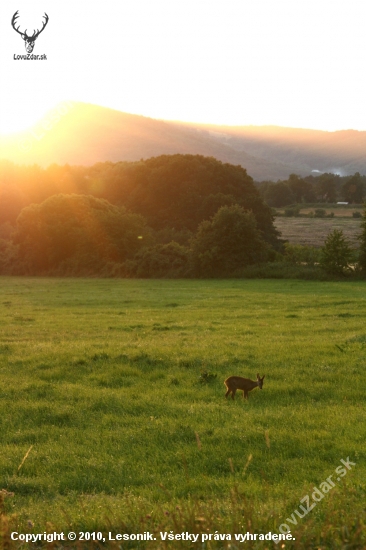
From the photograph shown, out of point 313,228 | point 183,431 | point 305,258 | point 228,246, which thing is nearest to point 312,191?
point 313,228

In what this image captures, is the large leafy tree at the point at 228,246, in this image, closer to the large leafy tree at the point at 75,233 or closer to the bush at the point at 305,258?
the bush at the point at 305,258

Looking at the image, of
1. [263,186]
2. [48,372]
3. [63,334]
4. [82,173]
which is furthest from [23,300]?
[263,186]

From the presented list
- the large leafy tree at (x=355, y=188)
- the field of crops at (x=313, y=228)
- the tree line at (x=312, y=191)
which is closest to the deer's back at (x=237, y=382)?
the field of crops at (x=313, y=228)

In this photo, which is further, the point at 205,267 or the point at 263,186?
the point at 263,186

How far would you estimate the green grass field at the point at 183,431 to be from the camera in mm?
5617

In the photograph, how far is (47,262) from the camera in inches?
2650

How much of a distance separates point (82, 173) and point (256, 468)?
97214 mm

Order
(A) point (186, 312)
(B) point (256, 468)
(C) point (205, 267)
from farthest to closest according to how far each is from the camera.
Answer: (C) point (205, 267) < (A) point (186, 312) < (B) point (256, 468)

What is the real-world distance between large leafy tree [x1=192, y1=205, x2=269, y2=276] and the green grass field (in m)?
35.1

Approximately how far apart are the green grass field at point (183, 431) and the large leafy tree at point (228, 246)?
35.1 m

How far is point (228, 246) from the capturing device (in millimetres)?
55719

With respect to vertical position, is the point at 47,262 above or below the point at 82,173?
below

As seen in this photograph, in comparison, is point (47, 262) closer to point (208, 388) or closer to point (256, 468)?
point (208, 388)

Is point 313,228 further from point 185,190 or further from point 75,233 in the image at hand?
point 75,233
